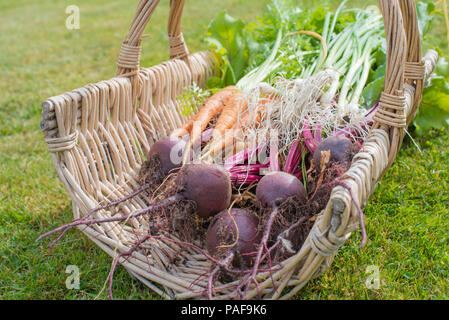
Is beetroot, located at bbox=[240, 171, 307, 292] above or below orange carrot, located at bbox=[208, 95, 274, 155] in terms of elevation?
below

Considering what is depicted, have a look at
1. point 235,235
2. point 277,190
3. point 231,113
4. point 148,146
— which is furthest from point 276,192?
point 148,146

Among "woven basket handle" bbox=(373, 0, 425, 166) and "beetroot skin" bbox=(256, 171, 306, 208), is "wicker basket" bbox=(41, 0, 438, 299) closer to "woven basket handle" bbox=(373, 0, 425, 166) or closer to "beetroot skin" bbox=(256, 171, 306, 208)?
"woven basket handle" bbox=(373, 0, 425, 166)

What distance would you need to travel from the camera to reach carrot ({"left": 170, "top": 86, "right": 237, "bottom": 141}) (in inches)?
87.4

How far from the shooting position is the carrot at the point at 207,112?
222cm

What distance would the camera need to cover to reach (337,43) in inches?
106

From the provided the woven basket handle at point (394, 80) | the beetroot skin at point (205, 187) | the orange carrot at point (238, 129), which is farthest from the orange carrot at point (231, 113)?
the woven basket handle at point (394, 80)

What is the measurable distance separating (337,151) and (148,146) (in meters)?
1.10

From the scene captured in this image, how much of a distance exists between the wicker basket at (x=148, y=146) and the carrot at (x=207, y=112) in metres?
0.20

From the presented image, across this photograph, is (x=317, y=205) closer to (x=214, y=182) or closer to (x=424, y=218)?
(x=214, y=182)

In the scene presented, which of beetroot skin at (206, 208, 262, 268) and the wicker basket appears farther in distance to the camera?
beetroot skin at (206, 208, 262, 268)

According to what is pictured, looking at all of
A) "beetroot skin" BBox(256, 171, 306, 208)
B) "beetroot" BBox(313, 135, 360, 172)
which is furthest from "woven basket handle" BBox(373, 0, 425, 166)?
"beetroot skin" BBox(256, 171, 306, 208)

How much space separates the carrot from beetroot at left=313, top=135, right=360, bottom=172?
0.74 m
